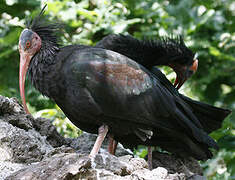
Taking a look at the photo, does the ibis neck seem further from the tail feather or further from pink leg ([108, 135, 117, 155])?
the tail feather

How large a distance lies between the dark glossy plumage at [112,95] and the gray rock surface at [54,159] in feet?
1.17

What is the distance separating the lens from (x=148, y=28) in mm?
9039

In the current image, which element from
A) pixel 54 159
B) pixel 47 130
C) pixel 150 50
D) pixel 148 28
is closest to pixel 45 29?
→ pixel 47 130

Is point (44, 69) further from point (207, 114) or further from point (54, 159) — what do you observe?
point (207, 114)

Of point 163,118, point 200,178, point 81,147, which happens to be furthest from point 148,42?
point 200,178

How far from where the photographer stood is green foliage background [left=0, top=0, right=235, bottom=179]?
8.31m

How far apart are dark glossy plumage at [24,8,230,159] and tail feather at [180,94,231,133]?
0.97ft

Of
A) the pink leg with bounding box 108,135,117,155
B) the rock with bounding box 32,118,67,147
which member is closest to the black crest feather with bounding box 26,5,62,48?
the rock with bounding box 32,118,67,147

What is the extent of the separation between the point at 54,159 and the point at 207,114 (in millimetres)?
2754

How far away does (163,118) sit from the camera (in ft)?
17.5

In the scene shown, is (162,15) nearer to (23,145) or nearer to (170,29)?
(170,29)

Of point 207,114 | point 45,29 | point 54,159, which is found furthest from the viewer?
point 207,114

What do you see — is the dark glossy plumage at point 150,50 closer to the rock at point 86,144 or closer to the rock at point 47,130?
the rock at point 86,144

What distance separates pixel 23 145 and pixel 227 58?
5.53 m
